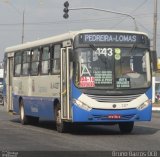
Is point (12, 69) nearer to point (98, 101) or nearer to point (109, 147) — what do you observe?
point (98, 101)

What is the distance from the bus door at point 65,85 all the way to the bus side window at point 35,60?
2.90 metres

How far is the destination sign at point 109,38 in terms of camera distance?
63.4ft

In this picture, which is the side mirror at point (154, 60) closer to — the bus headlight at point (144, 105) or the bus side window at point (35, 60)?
the bus headlight at point (144, 105)

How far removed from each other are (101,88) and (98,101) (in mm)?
386

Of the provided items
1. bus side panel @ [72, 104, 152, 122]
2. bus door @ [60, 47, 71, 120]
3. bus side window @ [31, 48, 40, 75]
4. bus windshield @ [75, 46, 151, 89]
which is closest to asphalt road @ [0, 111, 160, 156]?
bus side panel @ [72, 104, 152, 122]

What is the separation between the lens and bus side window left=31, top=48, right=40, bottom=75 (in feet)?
74.6

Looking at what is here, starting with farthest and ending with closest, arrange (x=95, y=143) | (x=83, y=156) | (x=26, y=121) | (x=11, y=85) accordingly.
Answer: (x=11, y=85), (x=26, y=121), (x=95, y=143), (x=83, y=156)

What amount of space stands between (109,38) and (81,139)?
10.8 ft

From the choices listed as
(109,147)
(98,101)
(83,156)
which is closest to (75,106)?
(98,101)

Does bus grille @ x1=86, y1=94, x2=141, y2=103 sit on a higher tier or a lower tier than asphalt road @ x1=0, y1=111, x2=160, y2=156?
higher

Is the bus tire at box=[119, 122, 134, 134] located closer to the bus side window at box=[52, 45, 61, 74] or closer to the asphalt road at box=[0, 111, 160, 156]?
the asphalt road at box=[0, 111, 160, 156]

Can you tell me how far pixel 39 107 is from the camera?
2252 cm

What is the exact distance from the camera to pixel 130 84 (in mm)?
19250

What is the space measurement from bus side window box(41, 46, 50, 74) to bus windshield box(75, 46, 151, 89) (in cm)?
261
